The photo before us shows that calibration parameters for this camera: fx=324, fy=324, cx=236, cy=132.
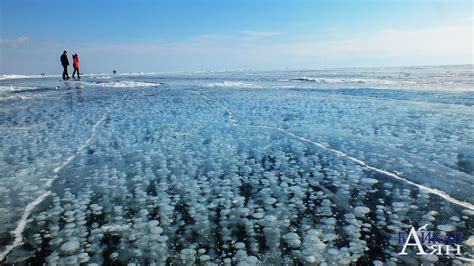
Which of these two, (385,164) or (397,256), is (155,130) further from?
(397,256)

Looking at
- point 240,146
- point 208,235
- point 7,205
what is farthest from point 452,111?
point 7,205

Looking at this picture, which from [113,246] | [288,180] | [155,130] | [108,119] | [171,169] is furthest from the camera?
[108,119]

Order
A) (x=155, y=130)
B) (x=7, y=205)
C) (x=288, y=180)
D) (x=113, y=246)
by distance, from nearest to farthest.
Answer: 1. (x=113, y=246)
2. (x=7, y=205)
3. (x=288, y=180)
4. (x=155, y=130)

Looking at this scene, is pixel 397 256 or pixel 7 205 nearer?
pixel 397 256

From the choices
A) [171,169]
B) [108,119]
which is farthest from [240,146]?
[108,119]

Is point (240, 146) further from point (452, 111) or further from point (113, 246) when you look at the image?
point (452, 111)

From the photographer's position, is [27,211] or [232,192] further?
[232,192]
